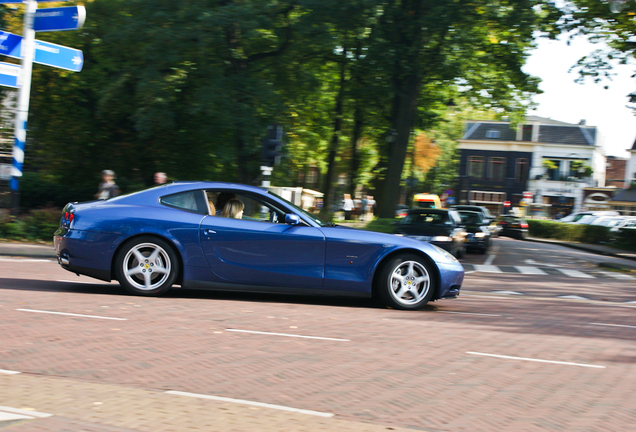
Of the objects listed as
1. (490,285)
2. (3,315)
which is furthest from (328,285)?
(490,285)

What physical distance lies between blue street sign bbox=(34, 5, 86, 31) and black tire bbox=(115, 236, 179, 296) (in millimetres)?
7822

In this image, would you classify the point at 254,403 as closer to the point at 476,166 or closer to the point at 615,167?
the point at 476,166

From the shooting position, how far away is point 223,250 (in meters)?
7.58

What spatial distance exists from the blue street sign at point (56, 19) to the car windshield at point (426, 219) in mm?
8912

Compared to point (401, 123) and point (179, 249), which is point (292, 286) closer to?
point (179, 249)

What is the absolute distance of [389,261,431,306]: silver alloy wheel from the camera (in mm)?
7781

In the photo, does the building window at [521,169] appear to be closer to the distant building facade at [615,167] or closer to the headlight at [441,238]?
the distant building facade at [615,167]

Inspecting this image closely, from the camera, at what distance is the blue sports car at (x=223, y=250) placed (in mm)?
7551

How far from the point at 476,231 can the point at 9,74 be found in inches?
561

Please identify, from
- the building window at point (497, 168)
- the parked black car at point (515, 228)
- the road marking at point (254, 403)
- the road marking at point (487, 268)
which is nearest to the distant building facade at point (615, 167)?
the building window at point (497, 168)

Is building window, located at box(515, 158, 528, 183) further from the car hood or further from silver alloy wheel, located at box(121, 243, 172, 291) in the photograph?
silver alloy wheel, located at box(121, 243, 172, 291)

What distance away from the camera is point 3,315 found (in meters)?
6.20

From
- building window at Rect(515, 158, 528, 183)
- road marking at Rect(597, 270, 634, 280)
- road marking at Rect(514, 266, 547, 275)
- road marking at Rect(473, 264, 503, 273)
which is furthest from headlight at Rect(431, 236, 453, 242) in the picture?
building window at Rect(515, 158, 528, 183)

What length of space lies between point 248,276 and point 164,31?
13496 mm
